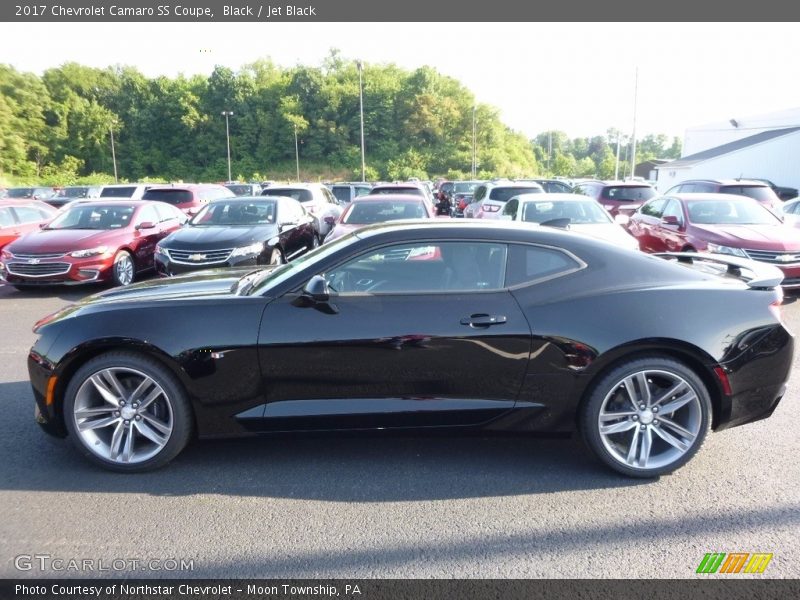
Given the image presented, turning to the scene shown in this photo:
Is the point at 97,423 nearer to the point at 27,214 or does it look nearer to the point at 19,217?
the point at 19,217

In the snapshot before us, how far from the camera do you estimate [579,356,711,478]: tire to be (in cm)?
356

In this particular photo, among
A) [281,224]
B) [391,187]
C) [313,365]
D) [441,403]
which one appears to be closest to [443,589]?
[441,403]

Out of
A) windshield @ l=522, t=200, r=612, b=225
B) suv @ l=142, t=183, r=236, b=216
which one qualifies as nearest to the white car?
windshield @ l=522, t=200, r=612, b=225

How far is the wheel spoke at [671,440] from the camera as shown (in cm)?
361

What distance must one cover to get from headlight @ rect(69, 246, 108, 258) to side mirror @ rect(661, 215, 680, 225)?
9.46m

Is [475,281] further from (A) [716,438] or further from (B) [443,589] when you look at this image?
(A) [716,438]

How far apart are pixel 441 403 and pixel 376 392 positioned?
0.40 m

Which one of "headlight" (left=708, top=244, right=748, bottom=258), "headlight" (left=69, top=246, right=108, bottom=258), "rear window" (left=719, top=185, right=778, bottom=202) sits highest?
"rear window" (left=719, top=185, right=778, bottom=202)

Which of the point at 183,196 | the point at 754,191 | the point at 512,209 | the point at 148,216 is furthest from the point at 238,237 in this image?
the point at 754,191

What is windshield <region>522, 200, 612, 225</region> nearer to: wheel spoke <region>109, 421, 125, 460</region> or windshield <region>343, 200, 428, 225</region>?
windshield <region>343, 200, 428, 225</region>

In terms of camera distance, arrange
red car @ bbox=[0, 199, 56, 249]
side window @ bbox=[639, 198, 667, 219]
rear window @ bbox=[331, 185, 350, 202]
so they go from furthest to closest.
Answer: rear window @ bbox=[331, 185, 350, 202] < red car @ bbox=[0, 199, 56, 249] < side window @ bbox=[639, 198, 667, 219]

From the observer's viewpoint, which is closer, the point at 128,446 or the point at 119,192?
the point at 128,446

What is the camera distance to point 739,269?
13.6 ft

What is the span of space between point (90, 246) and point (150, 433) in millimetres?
7096
